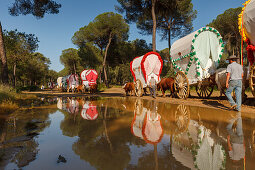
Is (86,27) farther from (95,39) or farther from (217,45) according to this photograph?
(217,45)

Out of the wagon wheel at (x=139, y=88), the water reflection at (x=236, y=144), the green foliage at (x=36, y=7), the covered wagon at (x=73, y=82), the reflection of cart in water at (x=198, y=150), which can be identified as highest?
the green foliage at (x=36, y=7)

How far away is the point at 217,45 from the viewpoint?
8.23m

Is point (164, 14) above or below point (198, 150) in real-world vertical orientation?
above

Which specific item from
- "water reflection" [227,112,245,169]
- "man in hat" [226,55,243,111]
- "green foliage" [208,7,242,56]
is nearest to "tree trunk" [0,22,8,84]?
"water reflection" [227,112,245,169]

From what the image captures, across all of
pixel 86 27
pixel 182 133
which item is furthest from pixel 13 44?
pixel 182 133

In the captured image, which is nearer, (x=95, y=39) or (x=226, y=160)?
(x=226, y=160)

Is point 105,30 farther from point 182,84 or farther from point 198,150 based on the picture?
point 198,150

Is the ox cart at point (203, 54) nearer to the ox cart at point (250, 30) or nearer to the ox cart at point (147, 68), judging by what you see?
the ox cart at point (250, 30)

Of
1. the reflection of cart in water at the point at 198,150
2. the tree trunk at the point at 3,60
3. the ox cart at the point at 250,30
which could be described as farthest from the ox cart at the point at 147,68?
the tree trunk at the point at 3,60

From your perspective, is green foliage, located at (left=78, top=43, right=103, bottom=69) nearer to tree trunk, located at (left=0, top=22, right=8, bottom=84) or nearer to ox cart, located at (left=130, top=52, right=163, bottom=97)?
tree trunk, located at (left=0, top=22, right=8, bottom=84)

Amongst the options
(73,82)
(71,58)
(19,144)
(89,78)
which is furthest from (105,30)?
(19,144)

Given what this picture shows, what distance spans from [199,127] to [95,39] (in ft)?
104

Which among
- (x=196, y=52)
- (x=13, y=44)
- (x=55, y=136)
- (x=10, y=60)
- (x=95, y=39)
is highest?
(x=95, y=39)

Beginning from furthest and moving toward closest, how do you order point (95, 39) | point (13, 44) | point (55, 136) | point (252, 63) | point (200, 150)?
point (95, 39) → point (13, 44) → point (252, 63) → point (55, 136) → point (200, 150)
